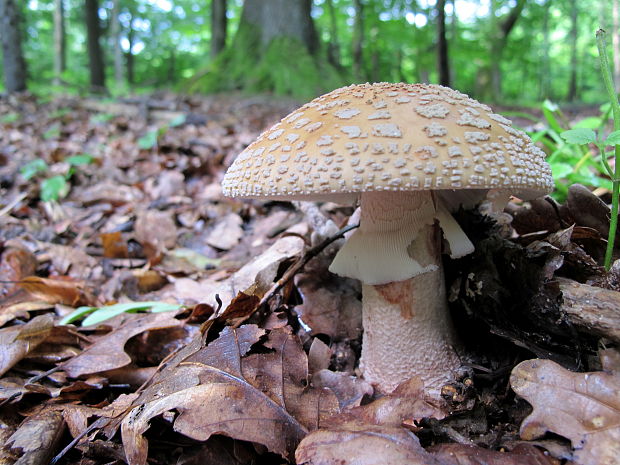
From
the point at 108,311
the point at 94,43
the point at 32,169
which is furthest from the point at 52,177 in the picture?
the point at 94,43

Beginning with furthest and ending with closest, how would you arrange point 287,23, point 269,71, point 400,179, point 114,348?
point 287,23 < point 269,71 < point 114,348 < point 400,179

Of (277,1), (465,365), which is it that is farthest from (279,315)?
(277,1)

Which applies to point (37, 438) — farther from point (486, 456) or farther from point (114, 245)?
point (114, 245)

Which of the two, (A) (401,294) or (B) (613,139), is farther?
(A) (401,294)

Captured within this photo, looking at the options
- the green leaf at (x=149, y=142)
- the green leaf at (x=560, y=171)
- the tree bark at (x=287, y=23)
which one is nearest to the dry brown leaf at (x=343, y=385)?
the green leaf at (x=560, y=171)

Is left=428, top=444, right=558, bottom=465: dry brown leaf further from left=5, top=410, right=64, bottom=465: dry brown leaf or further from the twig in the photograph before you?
left=5, top=410, right=64, bottom=465: dry brown leaf

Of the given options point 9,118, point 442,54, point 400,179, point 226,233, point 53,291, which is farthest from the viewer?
point 9,118

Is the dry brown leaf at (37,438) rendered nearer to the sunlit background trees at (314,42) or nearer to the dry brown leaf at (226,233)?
the dry brown leaf at (226,233)
